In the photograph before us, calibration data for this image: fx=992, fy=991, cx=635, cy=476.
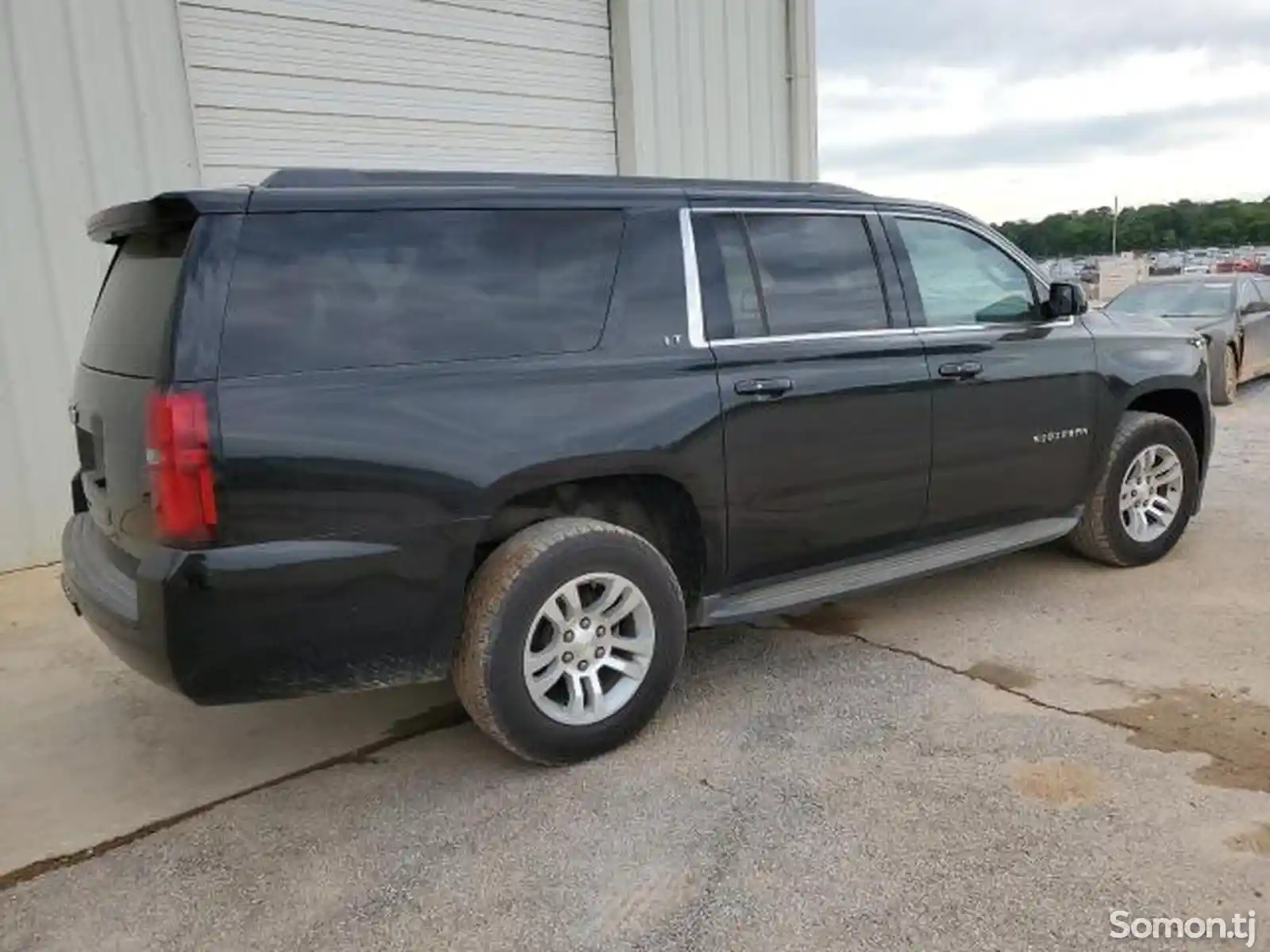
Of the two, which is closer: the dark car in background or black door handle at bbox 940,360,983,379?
black door handle at bbox 940,360,983,379

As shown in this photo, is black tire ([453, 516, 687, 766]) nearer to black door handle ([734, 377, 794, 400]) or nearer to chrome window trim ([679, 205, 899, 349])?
black door handle ([734, 377, 794, 400])

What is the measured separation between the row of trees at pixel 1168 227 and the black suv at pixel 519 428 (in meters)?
69.3

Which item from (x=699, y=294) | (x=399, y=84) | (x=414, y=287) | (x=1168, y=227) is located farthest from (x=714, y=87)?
(x=1168, y=227)

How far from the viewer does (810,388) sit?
12.3 feet

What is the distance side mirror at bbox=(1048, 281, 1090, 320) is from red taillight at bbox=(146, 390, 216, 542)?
3.78 meters

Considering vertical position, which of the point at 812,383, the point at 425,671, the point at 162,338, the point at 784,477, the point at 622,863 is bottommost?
the point at 622,863

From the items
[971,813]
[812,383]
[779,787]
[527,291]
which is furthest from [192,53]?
[971,813]

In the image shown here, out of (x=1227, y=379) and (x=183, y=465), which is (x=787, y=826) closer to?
(x=183, y=465)

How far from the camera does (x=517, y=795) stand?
3176 mm

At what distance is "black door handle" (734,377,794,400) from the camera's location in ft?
11.8

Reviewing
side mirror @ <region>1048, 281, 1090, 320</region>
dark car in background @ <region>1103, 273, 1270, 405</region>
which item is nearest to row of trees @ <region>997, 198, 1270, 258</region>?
dark car in background @ <region>1103, 273, 1270, 405</region>

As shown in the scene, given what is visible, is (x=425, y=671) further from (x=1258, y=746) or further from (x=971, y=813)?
(x=1258, y=746)

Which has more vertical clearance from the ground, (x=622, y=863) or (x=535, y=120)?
(x=535, y=120)

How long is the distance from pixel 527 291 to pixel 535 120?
16.5 ft
